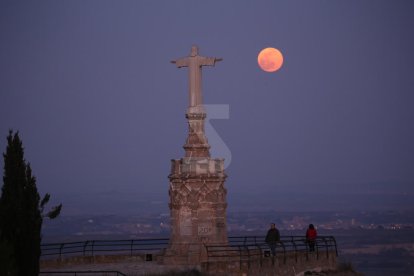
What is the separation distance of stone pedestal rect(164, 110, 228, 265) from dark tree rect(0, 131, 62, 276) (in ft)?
24.4

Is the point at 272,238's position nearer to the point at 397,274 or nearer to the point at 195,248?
the point at 195,248

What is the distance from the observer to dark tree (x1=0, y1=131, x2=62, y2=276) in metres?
29.4

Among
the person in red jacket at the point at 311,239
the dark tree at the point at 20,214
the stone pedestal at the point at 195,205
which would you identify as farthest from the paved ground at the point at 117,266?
the person in red jacket at the point at 311,239

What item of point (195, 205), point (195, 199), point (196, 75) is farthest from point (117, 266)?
point (196, 75)

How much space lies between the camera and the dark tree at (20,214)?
1156 inches

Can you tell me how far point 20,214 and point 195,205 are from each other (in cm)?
851

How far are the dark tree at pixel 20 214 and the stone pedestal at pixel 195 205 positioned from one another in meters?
7.44

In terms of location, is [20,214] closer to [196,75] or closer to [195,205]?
[195,205]

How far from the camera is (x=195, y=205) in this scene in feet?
119

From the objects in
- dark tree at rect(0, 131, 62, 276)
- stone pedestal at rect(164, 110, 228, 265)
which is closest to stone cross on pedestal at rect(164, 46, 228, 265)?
stone pedestal at rect(164, 110, 228, 265)

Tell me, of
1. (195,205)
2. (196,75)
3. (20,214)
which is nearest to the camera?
(20,214)

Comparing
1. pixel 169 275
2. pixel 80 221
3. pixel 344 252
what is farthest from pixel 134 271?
pixel 80 221

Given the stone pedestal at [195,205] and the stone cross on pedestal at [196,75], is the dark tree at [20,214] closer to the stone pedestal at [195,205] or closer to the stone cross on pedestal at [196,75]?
the stone pedestal at [195,205]

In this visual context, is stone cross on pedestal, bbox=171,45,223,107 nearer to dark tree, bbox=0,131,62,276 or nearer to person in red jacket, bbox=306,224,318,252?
person in red jacket, bbox=306,224,318,252
